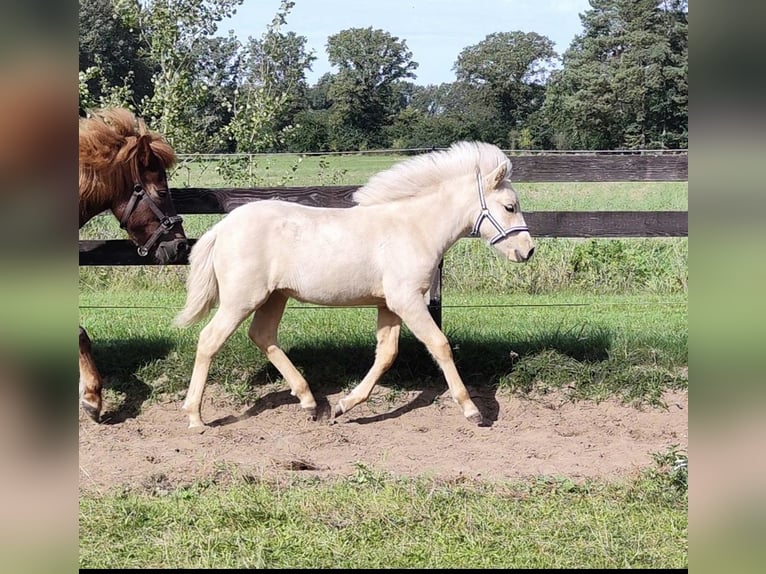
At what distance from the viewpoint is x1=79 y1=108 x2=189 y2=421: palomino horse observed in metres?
5.68

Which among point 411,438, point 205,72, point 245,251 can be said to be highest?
point 205,72

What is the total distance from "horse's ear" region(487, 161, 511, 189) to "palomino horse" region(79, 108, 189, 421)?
234 centimetres

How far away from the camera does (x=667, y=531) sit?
3.78 metres

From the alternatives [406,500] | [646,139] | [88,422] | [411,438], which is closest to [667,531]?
[406,500]

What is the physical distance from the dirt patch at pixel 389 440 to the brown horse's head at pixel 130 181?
1.33 meters

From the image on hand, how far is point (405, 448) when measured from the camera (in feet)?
18.1

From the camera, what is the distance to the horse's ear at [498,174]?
589 cm

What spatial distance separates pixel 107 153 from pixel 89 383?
→ 167 centimetres

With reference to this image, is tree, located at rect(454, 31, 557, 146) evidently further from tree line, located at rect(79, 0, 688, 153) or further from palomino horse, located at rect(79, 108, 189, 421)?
palomino horse, located at rect(79, 108, 189, 421)

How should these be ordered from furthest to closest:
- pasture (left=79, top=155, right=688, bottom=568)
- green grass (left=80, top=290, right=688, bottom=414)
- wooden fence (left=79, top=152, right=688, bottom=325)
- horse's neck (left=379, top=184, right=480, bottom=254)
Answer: wooden fence (left=79, top=152, right=688, bottom=325), green grass (left=80, top=290, right=688, bottom=414), horse's neck (left=379, top=184, right=480, bottom=254), pasture (left=79, top=155, right=688, bottom=568)

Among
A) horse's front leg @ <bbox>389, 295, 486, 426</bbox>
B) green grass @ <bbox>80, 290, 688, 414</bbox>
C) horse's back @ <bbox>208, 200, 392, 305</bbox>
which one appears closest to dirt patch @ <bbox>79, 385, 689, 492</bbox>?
green grass @ <bbox>80, 290, 688, 414</bbox>

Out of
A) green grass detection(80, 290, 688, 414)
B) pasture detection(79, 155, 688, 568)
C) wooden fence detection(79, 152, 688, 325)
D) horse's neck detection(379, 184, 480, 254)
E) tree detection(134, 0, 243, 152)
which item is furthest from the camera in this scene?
tree detection(134, 0, 243, 152)
